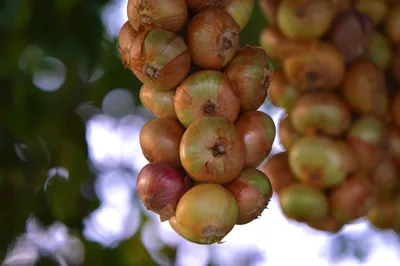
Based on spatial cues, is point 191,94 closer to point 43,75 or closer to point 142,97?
point 142,97

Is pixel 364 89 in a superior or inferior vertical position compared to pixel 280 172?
superior

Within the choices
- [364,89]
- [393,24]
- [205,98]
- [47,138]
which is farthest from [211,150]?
[47,138]

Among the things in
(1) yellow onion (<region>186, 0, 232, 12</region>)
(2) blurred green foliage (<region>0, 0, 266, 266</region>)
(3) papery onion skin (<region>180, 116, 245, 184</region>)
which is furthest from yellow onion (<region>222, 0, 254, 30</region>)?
(2) blurred green foliage (<region>0, 0, 266, 266</region>)

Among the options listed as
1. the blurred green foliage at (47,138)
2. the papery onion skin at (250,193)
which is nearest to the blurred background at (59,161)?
the blurred green foliage at (47,138)

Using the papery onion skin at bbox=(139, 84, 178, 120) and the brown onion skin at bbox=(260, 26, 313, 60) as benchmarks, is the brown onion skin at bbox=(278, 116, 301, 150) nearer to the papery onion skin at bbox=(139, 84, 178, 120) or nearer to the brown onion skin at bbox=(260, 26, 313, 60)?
the brown onion skin at bbox=(260, 26, 313, 60)

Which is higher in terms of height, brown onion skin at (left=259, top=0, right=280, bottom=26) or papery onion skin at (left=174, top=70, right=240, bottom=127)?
papery onion skin at (left=174, top=70, right=240, bottom=127)

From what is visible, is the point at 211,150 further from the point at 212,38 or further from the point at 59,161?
the point at 59,161
